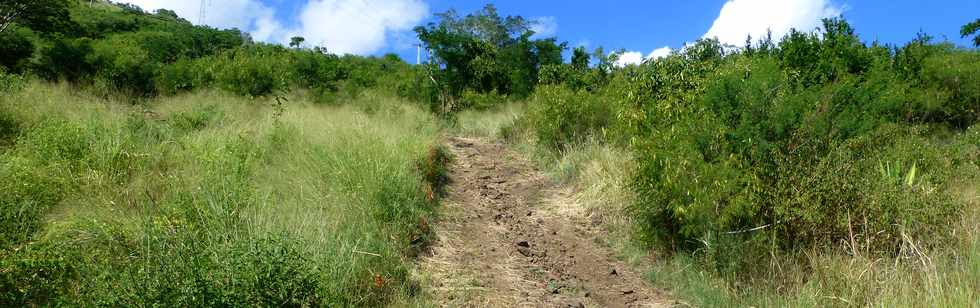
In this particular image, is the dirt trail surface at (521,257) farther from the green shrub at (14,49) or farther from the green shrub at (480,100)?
the green shrub at (14,49)

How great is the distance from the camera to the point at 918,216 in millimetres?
4180

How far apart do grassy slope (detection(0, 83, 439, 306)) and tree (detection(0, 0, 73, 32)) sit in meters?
8.78

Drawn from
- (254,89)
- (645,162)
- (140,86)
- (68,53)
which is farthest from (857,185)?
(68,53)

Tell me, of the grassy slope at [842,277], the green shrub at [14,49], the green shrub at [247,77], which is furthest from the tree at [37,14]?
the grassy slope at [842,277]

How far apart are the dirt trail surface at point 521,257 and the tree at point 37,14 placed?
13338 millimetres

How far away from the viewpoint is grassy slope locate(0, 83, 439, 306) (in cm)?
300

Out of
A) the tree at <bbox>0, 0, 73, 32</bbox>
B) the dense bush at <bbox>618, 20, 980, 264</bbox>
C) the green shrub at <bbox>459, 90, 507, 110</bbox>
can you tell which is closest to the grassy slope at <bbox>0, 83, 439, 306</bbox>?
the dense bush at <bbox>618, 20, 980, 264</bbox>

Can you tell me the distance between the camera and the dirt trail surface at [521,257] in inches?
178

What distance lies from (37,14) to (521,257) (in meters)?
15.8

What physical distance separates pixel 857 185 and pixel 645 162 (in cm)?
166

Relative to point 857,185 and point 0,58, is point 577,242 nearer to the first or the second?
point 857,185

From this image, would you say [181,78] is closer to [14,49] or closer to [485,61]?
[14,49]

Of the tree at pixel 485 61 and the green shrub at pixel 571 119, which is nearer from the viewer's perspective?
the green shrub at pixel 571 119

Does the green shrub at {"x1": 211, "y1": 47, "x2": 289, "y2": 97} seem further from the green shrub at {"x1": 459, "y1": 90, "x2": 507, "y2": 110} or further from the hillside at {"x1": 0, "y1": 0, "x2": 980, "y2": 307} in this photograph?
the green shrub at {"x1": 459, "y1": 90, "x2": 507, "y2": 110}
